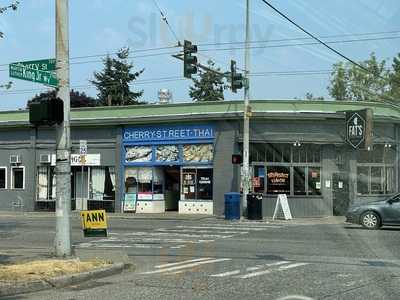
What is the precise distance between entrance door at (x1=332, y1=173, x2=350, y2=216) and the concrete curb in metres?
20.1

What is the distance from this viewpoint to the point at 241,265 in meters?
12.9

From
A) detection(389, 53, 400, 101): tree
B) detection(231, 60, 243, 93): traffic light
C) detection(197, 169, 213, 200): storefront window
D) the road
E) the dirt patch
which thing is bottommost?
the road

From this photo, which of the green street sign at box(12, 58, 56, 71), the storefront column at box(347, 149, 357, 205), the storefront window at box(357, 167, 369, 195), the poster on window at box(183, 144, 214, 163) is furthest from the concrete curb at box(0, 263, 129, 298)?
the storefront window at box(357, 167, 369, 195)

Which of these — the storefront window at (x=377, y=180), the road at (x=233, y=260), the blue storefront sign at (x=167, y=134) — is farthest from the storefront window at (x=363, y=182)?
the road at (x=233, y=260)

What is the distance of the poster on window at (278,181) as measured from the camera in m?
30.7

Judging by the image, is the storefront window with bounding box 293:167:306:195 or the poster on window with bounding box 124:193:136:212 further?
the poster on window with bounding box 124:193:136:212

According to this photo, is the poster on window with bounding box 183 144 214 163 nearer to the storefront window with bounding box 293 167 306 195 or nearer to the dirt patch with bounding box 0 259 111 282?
the storefront window with bounding box 293 167 306 195

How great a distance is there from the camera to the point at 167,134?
1280 inches

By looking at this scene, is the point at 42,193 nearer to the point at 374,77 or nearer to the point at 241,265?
the point at 374,77

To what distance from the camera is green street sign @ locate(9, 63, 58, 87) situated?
13.5m

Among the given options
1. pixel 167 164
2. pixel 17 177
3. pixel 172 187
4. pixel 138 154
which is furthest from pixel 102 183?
pixel 17 177

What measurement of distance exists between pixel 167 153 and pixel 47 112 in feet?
63.6

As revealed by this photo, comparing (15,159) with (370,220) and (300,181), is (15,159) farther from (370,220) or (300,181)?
(370,220)

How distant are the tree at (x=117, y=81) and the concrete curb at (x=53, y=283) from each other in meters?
52.0
